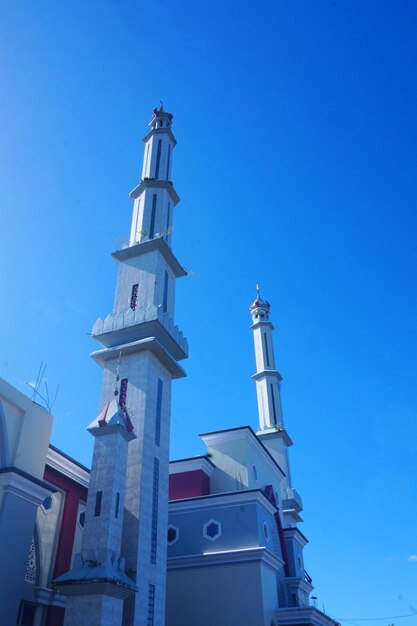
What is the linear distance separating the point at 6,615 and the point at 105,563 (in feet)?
9.39

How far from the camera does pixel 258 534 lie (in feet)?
75.7

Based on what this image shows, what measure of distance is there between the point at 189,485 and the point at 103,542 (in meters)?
11.7

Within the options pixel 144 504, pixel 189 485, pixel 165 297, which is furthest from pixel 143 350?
pixel 189 485

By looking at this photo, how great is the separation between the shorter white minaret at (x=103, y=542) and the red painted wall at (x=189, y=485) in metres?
10.1

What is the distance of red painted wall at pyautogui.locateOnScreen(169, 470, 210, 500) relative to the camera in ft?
88.2

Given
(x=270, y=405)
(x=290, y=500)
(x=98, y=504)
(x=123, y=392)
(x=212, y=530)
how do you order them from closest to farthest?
(x=98, y=504) < (x=123, y=392) < (x=212, y=530) < (x=290, y=500) < (x=270, y=405)

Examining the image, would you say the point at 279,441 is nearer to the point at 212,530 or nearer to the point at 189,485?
the point at 189,485

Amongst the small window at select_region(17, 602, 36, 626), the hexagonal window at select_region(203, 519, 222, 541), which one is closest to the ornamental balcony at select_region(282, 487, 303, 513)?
the hexagonal window at select_region(203, 519, 222, 541)

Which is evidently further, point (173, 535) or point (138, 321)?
point (173, 535)

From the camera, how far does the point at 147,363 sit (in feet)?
68.7

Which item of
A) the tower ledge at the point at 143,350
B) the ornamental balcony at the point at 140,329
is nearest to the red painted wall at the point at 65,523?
the tower ledge at the point at 143,350

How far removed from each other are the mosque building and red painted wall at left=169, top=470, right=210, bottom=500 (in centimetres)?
5

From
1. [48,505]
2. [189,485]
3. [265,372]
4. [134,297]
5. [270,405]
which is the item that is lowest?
[48,505]

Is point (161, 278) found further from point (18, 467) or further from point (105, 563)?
point (105, 563)
